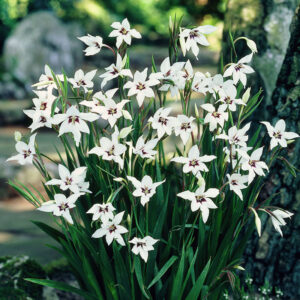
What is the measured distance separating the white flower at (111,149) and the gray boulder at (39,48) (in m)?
6.92

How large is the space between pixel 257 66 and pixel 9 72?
6.36 m

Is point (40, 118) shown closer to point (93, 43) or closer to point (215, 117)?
point (93, 43)

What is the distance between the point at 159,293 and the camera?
1844mm

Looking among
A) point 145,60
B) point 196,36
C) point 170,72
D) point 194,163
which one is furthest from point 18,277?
point 145,60

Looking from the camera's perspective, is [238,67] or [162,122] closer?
[162,122]

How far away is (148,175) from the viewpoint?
1.76 metres

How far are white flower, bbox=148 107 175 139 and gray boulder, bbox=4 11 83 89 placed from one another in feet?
22.7

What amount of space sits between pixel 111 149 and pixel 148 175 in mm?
241

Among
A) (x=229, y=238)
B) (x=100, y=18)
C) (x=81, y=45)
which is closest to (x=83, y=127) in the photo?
(x=229, y=238)

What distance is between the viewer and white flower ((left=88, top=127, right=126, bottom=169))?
1545 mm

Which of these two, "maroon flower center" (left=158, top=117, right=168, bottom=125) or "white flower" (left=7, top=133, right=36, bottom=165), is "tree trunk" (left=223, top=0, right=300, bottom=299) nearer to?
"maroon flower center" (left=158, top=117, right=168, bottom=125)

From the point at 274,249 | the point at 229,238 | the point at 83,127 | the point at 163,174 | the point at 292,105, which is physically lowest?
the point at 274,249

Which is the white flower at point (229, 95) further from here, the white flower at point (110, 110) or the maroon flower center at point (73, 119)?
the maroon flower center at point (73, 119)

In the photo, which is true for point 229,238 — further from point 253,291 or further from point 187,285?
point 253,291
